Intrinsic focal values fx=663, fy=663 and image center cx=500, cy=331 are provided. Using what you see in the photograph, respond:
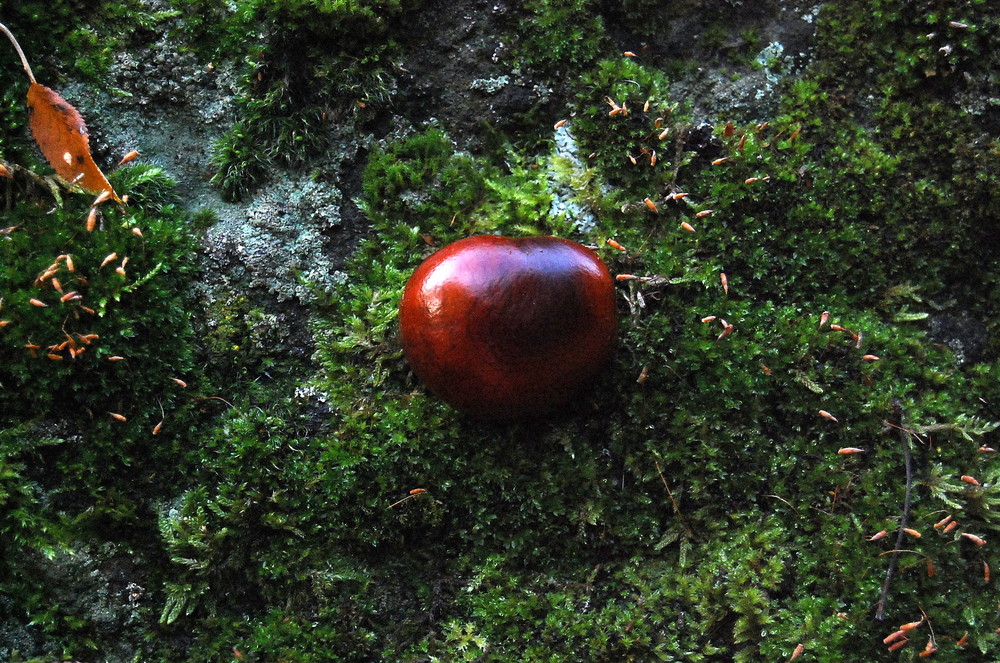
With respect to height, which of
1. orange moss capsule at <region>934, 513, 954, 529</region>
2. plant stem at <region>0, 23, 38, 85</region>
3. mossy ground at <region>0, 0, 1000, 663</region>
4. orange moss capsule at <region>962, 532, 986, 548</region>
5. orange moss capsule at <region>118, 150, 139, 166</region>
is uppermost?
plant stem at <region>0, 23, 38, 85</region>

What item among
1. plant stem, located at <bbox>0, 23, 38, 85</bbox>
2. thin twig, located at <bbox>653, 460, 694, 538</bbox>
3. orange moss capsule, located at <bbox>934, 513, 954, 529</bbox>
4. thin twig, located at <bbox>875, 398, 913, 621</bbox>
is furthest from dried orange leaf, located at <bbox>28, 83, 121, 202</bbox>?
orange moss capsule, located at <bbox>934, 513, 954, 529</bbox>

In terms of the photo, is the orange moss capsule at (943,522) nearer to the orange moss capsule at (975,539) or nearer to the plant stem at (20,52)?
the orange moss capsule at (975,539)

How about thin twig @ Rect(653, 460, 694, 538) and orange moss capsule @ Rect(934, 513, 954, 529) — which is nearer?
orange moss capsule @ Rect(934, 513, 954, 529)

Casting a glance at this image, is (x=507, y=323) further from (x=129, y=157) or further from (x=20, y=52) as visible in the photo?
(x=20, y=52)

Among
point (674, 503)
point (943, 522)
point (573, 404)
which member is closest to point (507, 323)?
point (573, 404)

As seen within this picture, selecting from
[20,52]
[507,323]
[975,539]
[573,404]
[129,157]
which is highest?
[20,52]

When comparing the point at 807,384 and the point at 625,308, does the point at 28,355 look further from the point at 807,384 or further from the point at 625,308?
the point at 807,384

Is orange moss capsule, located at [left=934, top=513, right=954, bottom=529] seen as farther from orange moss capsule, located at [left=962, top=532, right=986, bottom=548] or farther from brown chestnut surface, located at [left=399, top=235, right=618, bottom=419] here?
brown chestnut surface, located at [left=399, top=235, right=618, bottom=419]
